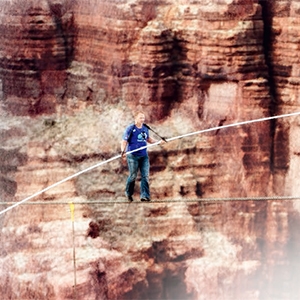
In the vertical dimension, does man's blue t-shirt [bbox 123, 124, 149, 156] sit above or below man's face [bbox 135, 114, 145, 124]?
below

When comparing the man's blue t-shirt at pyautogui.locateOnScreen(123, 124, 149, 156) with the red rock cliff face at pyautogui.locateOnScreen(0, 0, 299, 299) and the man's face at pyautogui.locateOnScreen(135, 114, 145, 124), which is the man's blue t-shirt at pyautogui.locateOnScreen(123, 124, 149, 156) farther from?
the red rock cliff face at pyautogui.locateOnScreen(0, 0, 299, 299)

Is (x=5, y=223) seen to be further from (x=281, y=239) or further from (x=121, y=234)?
(x=281, y=239)

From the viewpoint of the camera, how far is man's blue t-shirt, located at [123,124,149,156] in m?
39.4

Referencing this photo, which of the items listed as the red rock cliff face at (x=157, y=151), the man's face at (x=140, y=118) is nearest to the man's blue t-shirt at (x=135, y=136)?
the man's face at (x=140, y=118)

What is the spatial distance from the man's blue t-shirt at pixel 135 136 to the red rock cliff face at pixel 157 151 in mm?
9975

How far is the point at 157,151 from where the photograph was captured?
5062cm

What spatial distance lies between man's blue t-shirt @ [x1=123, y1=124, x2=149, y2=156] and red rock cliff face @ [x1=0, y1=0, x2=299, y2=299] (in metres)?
9.97

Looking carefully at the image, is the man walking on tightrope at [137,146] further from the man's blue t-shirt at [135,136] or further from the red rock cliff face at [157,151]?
the red rock cliff face at [157,151]

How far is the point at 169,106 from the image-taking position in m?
51.0

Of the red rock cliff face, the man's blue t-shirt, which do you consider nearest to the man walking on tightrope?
the man's blue t-shirt

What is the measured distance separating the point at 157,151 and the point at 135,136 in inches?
439

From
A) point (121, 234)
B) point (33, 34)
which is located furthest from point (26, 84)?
point (121, 234)

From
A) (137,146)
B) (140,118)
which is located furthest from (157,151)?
(140,118)

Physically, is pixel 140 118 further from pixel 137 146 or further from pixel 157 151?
pixel 157 151
